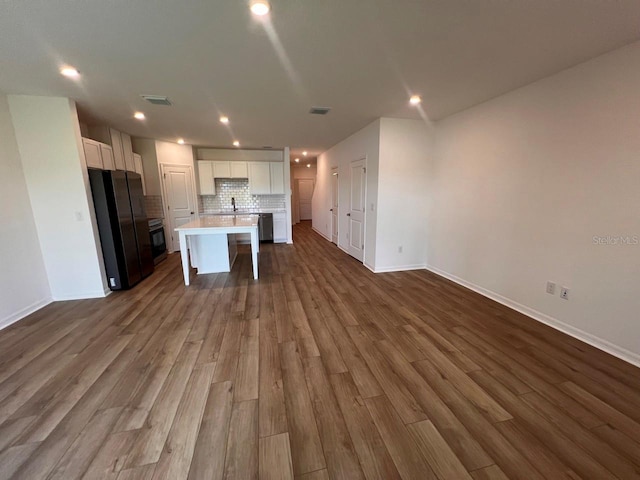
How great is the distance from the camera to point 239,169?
6.68 metres

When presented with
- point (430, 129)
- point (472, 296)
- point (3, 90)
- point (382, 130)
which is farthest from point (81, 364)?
point (430, 129)

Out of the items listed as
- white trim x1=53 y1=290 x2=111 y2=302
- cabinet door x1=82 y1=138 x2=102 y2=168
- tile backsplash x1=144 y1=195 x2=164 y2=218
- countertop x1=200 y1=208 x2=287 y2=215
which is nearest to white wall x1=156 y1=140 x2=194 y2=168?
tile backsplash x1=144 y1=195 x2=164 y2=218

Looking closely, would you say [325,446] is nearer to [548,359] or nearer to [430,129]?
[548,359]

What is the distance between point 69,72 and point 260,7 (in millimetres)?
2150

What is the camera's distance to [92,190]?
336cm

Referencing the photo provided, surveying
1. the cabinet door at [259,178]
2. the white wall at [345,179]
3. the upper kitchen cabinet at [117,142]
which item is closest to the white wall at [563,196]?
the white wall at [345,179]

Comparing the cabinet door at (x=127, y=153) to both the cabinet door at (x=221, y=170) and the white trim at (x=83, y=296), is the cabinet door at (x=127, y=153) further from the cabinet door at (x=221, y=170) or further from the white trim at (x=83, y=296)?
the white trim at (x=83, y=296)

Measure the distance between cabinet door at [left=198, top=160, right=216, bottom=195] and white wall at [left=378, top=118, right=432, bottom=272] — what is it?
433cm

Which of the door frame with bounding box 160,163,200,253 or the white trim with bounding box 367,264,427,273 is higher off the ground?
the door frame with bounding box 160,163,200,253

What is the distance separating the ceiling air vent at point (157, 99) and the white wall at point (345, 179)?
119 inches

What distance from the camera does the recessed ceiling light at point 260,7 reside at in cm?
154

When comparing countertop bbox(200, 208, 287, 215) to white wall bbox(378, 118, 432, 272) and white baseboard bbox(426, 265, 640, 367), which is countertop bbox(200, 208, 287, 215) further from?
white baseboard bbox(426, 265, 640, 367)

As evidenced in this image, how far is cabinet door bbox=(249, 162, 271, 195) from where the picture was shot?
6.73 m

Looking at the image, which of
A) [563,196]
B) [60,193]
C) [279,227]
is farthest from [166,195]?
[563,196]
